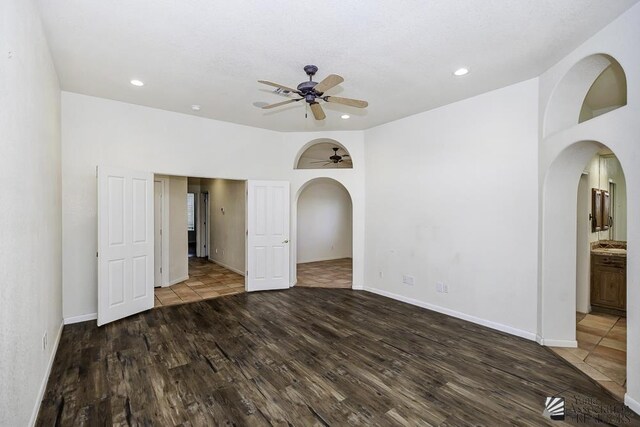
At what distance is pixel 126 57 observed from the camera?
3.09 metres

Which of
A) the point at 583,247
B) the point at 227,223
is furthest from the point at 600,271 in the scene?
the point at 227,223

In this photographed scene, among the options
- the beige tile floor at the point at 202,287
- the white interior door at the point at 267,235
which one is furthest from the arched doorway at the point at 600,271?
the beige tile floor at the point at 202,287

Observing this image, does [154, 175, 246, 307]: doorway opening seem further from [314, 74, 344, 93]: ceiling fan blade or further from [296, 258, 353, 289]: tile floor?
[314, 74, 344, 93]: ceiling fan blade

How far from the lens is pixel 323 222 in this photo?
912 cm

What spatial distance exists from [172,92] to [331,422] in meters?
4.21

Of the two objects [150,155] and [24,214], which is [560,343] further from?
[150,155]

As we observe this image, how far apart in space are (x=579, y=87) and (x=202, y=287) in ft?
21.1

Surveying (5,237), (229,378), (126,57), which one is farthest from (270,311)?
(126,57)

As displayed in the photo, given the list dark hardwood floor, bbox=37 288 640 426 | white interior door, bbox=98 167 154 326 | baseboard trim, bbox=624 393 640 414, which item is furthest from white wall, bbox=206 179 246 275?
baseboard trim, bbox=624 393 640 414

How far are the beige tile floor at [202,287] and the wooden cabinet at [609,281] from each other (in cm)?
585

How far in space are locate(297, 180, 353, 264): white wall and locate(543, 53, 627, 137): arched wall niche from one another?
5921 mm

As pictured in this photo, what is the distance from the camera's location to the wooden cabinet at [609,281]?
427 cm

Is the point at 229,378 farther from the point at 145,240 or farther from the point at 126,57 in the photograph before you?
the point at 126,57

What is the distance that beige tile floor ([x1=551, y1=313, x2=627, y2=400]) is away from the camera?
108 inches
